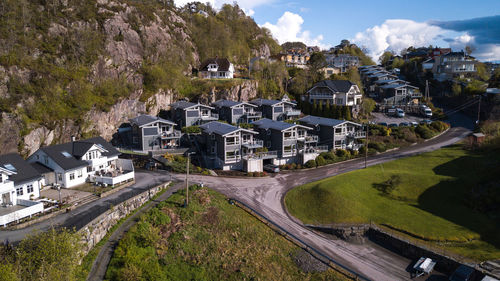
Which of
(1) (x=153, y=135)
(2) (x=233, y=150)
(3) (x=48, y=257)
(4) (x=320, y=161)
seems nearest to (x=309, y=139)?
(4) (x=320, y=161)

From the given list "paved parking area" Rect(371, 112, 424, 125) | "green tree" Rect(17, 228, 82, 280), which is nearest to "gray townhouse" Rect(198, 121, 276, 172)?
Result: "green tree" Rect(17, 228, 82, 280)

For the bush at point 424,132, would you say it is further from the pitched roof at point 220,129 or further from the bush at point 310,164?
the pitched roof at point 220,129

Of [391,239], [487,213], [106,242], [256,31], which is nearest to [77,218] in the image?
[106,242]

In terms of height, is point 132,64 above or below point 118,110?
above

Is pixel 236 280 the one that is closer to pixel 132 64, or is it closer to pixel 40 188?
pixel 40 188


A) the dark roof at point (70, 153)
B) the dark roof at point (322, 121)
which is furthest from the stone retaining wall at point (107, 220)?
the dark roof at point (322, 121)

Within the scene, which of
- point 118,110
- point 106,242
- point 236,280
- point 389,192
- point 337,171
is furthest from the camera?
point 118,110

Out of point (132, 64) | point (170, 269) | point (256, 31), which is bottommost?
point (170, 269)
